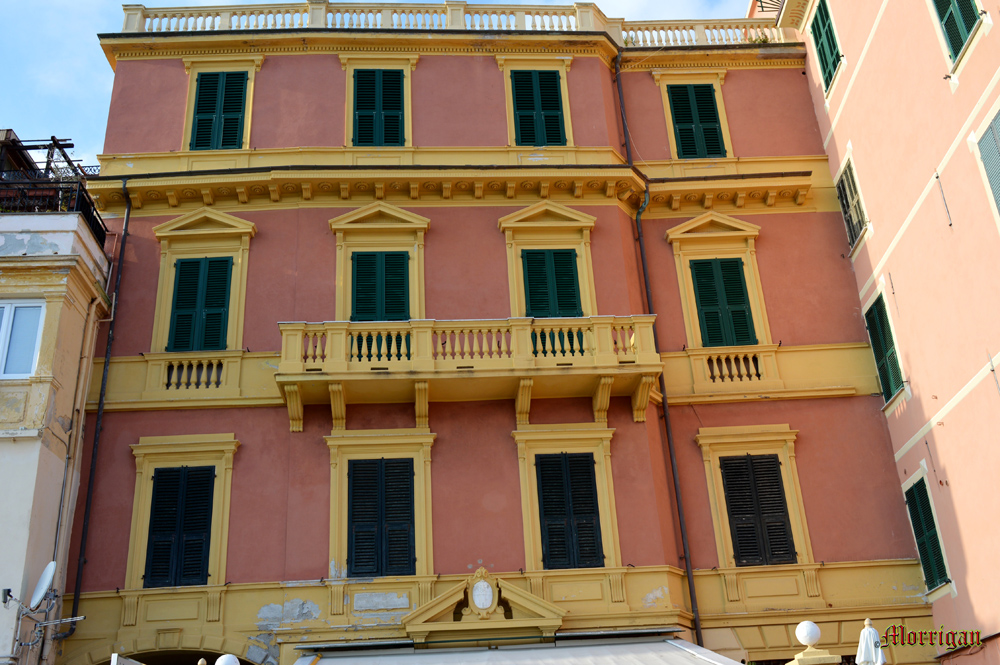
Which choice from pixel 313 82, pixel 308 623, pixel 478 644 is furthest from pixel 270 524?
pixel 313 82

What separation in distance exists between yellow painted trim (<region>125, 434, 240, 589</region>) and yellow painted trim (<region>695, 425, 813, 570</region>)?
839 cm

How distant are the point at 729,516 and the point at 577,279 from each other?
521cm

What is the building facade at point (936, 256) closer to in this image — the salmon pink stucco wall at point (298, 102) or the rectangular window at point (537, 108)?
the rectangular window at point (537, 108)

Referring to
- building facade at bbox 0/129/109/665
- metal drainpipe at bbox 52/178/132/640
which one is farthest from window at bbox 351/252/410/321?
building facade at bbox 0/129/109/665

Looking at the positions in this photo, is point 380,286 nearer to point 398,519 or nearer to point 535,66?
point 398,519

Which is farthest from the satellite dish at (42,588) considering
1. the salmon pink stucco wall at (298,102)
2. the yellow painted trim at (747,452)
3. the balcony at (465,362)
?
the yellow painted trim at (747,452)

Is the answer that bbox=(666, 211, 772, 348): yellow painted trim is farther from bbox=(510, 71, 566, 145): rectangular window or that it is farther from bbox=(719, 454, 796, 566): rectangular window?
bbox=(719, 454, 796, 566): rectangular window

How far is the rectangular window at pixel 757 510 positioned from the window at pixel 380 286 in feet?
21.7

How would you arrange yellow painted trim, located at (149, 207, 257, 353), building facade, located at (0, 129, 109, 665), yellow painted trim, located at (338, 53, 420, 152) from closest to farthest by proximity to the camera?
building facade, located at (0, 129, 109, 665)
yellow painted trim, located at (149, 207, 257, 353)
yellow painted trim, located at (338, 53, 420, 152)

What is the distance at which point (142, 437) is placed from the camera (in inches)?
643

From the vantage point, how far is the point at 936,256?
15.2 m

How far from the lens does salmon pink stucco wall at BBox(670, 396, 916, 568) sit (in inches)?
647

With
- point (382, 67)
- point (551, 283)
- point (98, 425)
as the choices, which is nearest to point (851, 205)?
point (551, 283)

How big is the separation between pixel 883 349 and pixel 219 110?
1395 cm
